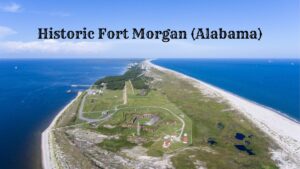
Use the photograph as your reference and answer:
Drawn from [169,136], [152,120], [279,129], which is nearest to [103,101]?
[152,120]

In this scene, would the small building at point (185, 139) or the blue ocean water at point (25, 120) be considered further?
the small building at point (185, 139)

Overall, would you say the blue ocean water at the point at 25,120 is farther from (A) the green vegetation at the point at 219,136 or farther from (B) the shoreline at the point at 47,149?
(A) the green vegetation at the point at 219,136

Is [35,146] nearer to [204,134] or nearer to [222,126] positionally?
[204,134]

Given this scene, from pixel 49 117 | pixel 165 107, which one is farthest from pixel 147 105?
pixel 49 117

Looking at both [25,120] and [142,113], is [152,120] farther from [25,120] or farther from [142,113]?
[25,120]

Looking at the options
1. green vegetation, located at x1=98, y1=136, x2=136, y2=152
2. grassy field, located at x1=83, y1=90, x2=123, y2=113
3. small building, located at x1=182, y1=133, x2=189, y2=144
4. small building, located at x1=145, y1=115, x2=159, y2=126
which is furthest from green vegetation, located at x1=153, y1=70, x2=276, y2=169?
grassy field, located at x1=83, y1=90, x2=123, y2=113

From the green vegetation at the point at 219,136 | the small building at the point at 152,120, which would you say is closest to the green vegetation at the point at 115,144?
the small building at the point at 152,120

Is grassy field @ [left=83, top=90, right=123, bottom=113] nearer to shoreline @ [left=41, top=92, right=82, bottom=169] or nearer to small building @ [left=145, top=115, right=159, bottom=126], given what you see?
shoreline @ [left=41, top=92, right=82, bottom=169]
